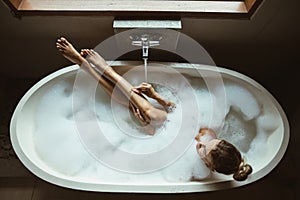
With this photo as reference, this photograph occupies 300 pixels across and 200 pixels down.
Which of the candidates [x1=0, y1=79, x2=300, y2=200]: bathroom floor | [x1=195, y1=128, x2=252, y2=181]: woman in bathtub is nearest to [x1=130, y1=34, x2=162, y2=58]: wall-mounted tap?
[x1=195, y1=128, x2=252, y2=181]: woman in bathtub

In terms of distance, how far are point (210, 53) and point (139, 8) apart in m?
0.43

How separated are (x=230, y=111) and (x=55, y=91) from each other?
2.19ft

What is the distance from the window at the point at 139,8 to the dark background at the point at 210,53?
1.9 inches

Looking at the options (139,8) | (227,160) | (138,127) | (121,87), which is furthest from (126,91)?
(227,160)

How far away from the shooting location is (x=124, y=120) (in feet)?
4.41

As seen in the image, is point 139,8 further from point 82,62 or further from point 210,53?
point 210,53

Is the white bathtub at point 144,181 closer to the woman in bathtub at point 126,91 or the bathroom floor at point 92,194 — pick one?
the woman in bathtub at point 126,91

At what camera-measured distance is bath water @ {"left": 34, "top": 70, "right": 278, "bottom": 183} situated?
3.95 ft

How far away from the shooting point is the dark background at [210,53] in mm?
1389

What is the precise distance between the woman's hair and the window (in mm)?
529

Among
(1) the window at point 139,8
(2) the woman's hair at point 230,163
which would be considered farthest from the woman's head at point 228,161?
(1) the window at point 139,8

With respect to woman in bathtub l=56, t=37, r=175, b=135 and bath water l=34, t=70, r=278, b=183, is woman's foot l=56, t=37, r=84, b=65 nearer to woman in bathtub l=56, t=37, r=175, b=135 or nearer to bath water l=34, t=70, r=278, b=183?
woman in bathtub l=56, t=37, r=175, b=135

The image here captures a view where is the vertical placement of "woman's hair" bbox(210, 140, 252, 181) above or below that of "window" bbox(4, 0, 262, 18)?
below

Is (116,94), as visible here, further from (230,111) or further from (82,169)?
(230,111)
